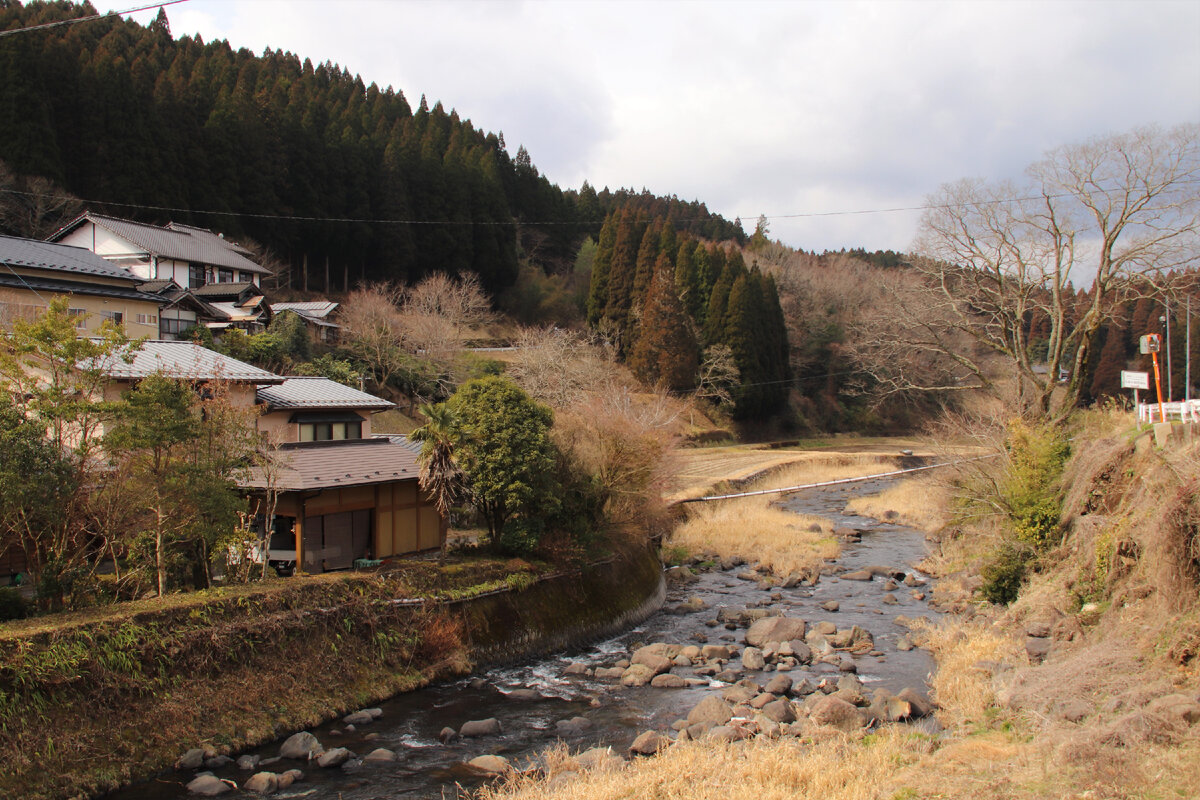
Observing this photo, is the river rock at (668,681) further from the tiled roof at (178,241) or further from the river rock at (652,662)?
the tiled roof at (178,241)

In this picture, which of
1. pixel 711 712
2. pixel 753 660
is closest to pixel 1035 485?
pixel 753 660

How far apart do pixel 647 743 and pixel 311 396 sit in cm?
1333

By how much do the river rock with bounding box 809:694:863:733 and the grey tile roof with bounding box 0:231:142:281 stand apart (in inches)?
1141

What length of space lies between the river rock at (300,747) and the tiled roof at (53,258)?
22837mm

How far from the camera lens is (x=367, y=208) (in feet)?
173

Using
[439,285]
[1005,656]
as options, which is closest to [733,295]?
[439,285]

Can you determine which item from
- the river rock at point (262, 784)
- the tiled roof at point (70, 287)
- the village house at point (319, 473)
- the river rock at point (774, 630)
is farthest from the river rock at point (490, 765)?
the tiled roof at point (70, 287)

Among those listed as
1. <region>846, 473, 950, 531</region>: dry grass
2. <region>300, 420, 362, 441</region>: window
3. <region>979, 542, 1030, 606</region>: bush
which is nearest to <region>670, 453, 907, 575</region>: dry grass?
<region>846, 473, 950, 531</region>: dry grass

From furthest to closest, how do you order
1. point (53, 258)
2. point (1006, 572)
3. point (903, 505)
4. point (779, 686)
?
1. point (903, 505)
2. point (53, 258)
3. point (1006, 572)
4. point (779, 686)

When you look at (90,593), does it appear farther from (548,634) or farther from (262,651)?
(548,634)

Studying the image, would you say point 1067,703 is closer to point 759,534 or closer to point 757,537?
point 757,537

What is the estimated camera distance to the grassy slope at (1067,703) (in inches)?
350

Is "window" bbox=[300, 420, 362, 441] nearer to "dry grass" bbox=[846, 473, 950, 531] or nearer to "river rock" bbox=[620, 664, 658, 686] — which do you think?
"river rock" bbox=[620, 664, 658, 686]

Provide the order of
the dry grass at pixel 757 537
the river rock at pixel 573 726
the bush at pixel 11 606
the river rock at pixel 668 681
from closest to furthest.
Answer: the bush at pixel 11 606, the river rock at pixel 573 726, the river rock at pixel 668 681, the dry grass at pixel 757 537
